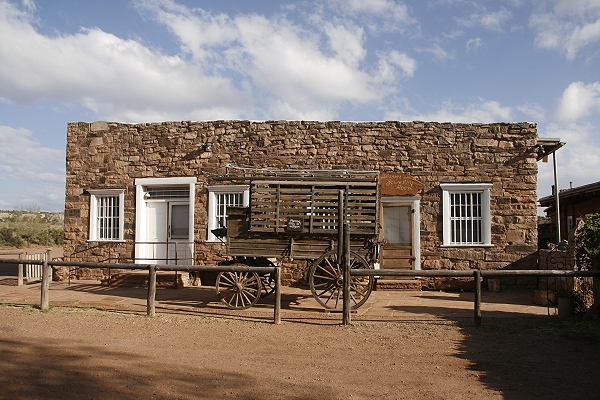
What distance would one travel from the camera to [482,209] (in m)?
13.1

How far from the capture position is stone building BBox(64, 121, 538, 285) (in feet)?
42.6

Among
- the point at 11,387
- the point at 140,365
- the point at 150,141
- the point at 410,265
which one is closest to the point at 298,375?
the point at 140,365

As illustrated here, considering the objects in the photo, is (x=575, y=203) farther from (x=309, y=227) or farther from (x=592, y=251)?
(x=309, y=227)

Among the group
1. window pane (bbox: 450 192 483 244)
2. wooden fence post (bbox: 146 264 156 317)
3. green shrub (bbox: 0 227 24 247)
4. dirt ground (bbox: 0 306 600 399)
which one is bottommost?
dirt ground (bbox: 0 306 600 399)

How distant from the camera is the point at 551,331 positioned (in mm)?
7867

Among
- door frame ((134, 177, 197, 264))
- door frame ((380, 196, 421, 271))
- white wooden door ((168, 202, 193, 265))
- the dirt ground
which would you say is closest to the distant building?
door frame ((380, 196, 421, 271))

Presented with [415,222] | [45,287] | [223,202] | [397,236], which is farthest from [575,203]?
[45,287]

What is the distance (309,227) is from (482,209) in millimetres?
5349

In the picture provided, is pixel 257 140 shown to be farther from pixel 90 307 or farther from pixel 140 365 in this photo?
pixel 140 365

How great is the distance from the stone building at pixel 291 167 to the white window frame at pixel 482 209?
24 mm

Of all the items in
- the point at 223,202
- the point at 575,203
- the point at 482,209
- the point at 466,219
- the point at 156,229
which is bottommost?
the point at 156,229

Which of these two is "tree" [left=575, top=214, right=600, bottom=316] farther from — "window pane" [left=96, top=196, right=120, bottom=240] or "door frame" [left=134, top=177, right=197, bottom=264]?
"window pane" [left=96, top=196, right=120, bottom=240]

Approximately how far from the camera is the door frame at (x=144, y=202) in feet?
45.9

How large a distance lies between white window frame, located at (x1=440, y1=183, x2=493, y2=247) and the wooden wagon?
147 inches
